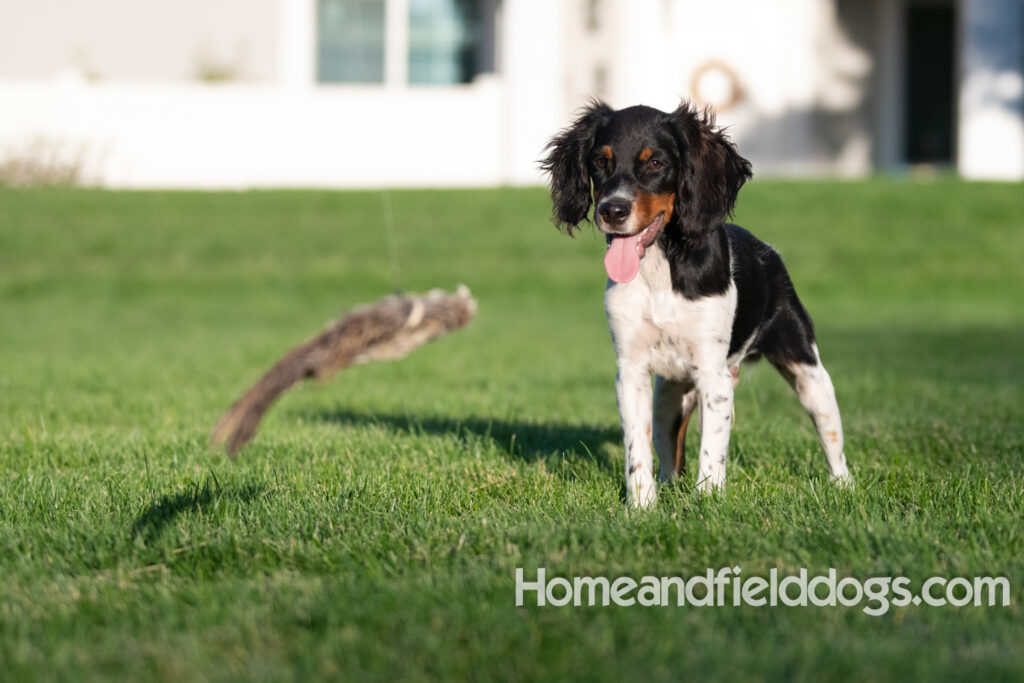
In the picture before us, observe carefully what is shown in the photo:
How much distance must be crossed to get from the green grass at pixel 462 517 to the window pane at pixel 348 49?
14.3m

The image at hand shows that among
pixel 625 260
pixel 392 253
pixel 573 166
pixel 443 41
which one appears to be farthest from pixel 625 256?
pixel 443 41

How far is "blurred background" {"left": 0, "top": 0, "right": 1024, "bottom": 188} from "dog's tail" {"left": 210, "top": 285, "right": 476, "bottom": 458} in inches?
Result: 737

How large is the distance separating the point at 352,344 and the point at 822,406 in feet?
6.69

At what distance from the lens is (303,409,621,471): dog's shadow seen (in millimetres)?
5387

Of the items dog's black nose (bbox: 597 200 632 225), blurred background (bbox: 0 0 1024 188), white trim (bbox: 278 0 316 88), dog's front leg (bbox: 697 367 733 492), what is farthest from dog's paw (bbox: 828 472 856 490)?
white trim (bbox: 278 0 316 88)

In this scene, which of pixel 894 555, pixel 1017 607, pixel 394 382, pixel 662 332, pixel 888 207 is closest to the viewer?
pixel 1017 607

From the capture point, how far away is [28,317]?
591 inches

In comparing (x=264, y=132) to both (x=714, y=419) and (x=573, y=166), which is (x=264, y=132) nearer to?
(x=573, y=166)

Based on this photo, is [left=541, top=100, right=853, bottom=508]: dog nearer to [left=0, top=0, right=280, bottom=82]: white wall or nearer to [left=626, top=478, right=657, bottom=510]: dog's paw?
[left=626, top=478, right=657, bottom=510]: dog's paw

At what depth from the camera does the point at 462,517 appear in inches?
156

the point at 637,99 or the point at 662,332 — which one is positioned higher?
the point at 637,99

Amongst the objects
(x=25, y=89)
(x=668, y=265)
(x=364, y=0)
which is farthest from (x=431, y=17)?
(x=668, y=265)

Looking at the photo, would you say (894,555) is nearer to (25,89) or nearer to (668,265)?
(668,265)

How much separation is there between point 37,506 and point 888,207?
17501mm
